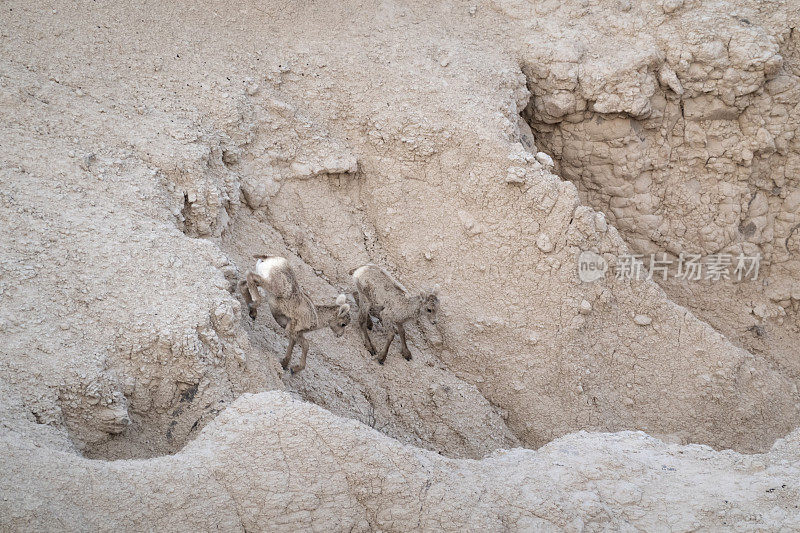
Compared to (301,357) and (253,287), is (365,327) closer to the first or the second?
(301,357)

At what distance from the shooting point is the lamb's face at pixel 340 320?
700 centimetres

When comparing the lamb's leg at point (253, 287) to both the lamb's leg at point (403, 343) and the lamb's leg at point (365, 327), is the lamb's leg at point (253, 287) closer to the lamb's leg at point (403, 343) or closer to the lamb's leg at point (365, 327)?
the lamb's leg at point (365, 327)

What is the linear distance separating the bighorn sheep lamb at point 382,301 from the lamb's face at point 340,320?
1.09 feet

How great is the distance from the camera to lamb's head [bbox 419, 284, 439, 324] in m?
7.79

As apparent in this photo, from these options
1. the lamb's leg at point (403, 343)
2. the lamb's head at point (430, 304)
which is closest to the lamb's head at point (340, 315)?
the lamb's leg at point (403, 343)

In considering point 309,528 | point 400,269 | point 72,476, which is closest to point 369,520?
point 309,528

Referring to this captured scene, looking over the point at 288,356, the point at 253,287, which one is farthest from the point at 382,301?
the point at 253,287

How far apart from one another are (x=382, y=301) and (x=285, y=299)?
1120mm

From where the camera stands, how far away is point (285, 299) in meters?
6.61

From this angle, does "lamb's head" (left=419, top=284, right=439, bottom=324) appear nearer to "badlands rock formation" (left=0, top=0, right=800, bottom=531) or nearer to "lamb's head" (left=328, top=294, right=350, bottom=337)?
"badlands rock formation" (left=0, top=0, right=800, bottom=531)

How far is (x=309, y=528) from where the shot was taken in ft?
14.7

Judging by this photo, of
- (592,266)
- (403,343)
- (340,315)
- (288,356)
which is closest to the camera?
(288,356)

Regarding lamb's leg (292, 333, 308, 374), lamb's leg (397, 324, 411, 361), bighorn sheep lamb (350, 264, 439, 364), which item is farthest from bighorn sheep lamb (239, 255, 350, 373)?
lamb's leg (397, 324, 411, 361)

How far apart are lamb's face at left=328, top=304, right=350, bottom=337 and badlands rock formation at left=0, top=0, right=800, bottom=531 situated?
1.25 feet
